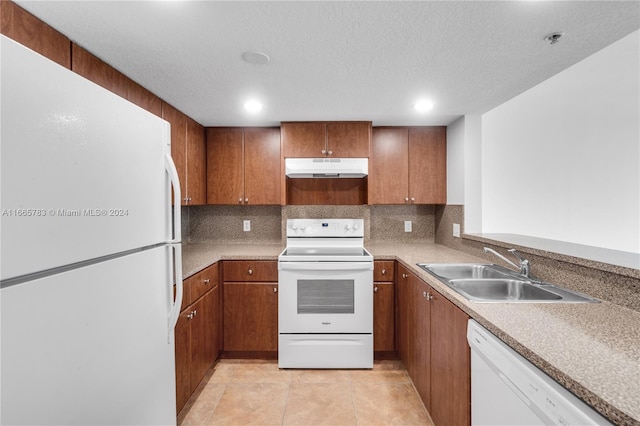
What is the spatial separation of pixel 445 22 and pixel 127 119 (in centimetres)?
134

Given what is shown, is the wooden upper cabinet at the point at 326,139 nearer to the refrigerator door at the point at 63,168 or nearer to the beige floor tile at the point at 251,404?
the refrigerator door at the point at 63,168

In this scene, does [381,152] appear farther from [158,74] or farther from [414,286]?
[158,74]

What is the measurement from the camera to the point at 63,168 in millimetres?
743

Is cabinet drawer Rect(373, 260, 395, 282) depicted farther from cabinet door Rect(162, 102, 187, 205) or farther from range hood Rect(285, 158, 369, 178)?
cabinet door Rect(162, 102, 187, 205)

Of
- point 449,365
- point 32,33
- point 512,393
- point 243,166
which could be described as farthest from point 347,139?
point 512,393

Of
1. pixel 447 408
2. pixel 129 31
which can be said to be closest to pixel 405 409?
pixel 447 408

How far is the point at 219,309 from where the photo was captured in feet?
8.06

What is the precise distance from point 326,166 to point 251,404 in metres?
1.96

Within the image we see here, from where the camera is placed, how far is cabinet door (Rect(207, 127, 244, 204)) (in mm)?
2898

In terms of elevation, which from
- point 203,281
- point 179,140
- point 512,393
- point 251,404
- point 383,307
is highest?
point 179,140

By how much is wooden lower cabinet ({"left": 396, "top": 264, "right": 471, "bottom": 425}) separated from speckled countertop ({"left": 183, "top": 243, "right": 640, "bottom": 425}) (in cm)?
15

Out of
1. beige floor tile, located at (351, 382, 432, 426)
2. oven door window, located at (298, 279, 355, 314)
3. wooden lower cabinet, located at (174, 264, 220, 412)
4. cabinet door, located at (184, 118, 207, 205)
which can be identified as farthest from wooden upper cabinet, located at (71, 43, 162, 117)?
beige floor tile, located at (351, 382, 432, 426)

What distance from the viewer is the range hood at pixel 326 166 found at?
271 centimetres

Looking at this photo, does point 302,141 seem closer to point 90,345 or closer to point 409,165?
point 409,165
